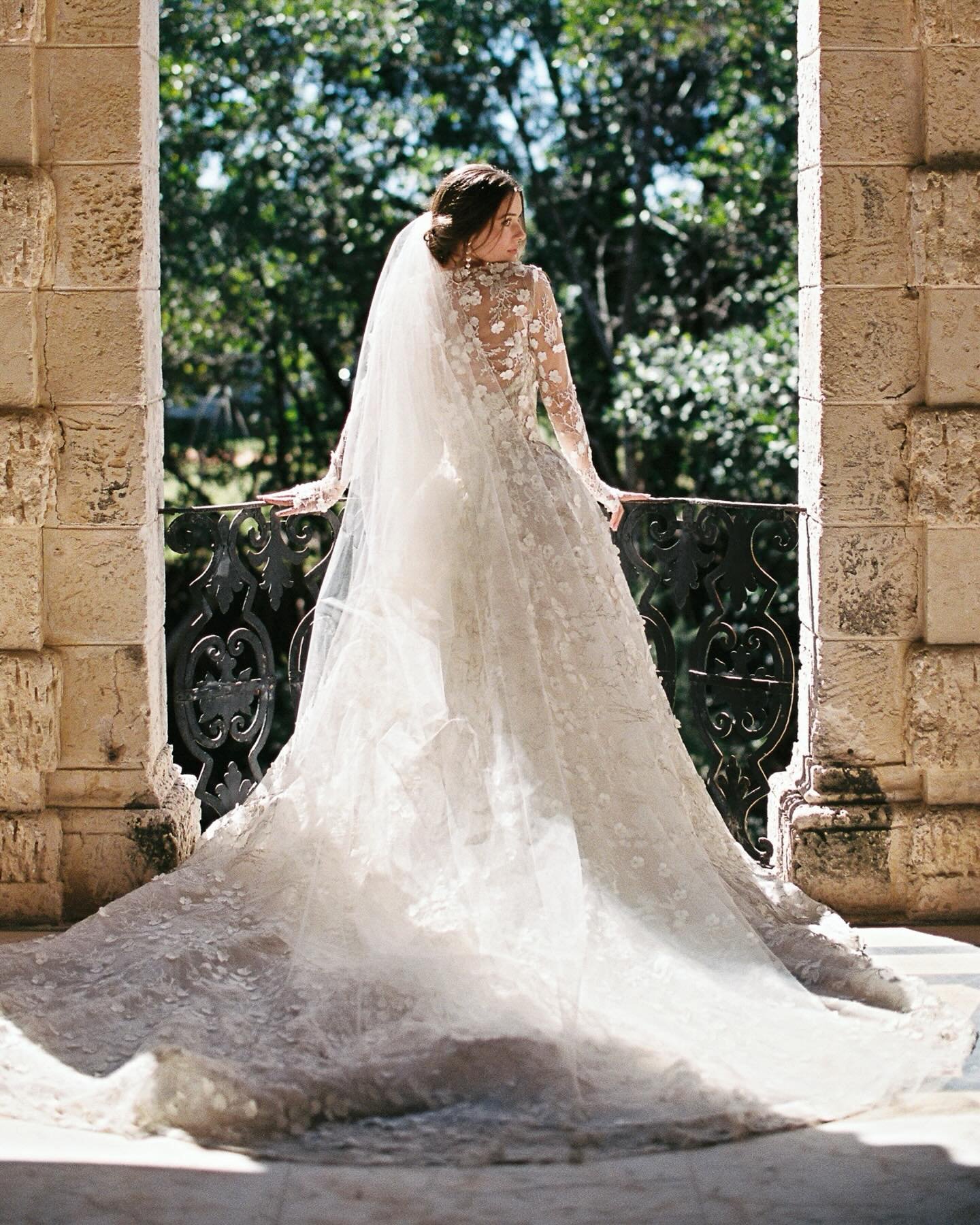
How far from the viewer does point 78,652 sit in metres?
4.11

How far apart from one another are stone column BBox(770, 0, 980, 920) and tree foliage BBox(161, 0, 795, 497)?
3.62 meters

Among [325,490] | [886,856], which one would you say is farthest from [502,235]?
[886,856]

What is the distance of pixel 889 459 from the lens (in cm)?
406

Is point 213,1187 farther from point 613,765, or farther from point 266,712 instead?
point 266,712

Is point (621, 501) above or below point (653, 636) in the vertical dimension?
above

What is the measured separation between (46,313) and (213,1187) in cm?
226

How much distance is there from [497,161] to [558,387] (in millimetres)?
5664

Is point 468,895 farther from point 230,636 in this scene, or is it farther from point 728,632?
point 728,632

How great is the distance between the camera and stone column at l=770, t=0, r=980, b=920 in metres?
3.95

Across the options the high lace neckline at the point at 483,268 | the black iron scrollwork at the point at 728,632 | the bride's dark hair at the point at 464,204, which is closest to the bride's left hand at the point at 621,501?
the black iron scrollwork at the point at 728,632

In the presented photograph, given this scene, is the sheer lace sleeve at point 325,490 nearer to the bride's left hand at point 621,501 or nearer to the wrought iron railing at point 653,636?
the wrought iron railing at point 653,636

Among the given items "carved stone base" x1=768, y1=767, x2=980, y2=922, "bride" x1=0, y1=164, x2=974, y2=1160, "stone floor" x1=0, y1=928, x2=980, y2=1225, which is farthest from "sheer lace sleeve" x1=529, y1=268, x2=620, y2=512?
"stone floor" x1=0, y1=928, x2=980, y2=1225

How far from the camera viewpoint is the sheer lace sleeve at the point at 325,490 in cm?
383

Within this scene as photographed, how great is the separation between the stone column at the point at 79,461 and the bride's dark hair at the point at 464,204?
84 cm
